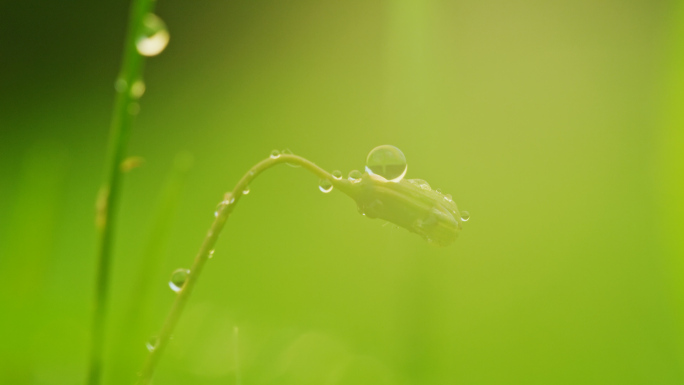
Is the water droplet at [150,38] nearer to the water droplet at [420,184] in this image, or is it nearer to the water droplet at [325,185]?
the water droplet at [325,185]

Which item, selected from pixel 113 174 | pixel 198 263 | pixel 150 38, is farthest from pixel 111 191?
pixel 150 38

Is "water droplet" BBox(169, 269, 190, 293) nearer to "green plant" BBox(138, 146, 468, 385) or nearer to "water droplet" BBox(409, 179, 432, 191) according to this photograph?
"green plant" BBox(138, 146, 468, 385)

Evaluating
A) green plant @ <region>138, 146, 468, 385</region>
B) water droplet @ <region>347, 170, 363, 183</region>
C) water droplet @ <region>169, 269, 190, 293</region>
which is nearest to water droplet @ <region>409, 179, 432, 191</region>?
green plant @ <region>138, 146, 468, 385</region>

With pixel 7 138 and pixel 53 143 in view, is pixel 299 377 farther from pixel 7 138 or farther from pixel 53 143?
pixel 7 138

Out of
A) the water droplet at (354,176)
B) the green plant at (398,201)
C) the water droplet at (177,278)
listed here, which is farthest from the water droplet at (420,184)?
the water droplet at (177,278)

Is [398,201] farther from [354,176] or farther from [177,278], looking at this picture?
[177,278]
